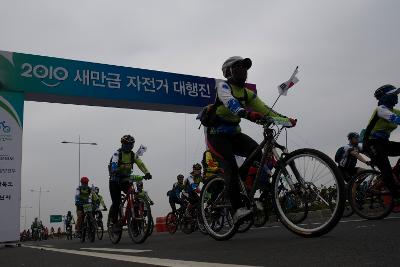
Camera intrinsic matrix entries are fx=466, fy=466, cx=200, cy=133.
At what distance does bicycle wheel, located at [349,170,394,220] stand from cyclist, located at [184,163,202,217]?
5039mm

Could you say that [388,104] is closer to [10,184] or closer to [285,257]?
[285,257]

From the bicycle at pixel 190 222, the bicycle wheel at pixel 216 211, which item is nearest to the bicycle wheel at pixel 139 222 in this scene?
the bicycle wheel at pixel 216 211

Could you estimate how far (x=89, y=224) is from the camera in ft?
39.9

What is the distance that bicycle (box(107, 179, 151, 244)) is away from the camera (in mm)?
7646

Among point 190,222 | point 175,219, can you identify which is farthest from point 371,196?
point 175,219

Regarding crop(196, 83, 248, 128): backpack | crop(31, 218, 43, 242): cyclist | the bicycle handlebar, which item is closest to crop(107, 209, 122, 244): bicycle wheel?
crop(196, 83, 248, 128): backpack

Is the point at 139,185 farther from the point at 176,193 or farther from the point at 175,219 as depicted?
the point at 176,193

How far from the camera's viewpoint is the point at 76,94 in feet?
44.8

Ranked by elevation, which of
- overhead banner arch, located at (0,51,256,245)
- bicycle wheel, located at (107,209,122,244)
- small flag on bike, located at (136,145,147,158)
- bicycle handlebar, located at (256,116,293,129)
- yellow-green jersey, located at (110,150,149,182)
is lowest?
bicycle wheel, located at (107,209,122,244)

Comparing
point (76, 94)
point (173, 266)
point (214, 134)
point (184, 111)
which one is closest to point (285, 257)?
point (173, 266)

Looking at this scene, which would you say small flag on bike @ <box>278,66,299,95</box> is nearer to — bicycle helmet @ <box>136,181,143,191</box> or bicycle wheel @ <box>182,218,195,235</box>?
bicycle helmet @ <box>136,181,143,191</box>

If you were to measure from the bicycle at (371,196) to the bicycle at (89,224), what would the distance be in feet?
22.6

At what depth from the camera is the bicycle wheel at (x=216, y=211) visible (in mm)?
5234

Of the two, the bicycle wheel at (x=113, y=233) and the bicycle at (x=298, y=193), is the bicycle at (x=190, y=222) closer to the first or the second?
the bicycle wheel at (x=113, y=233)
